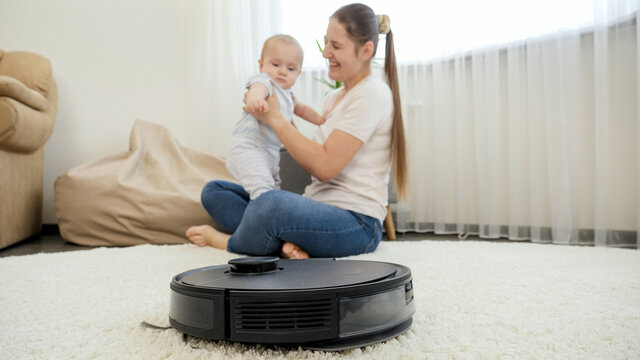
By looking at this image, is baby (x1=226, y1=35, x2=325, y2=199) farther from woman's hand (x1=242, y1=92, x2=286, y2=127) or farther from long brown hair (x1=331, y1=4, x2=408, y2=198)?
long brown hair (x1=331, y1=4, x2=408, y2=198)

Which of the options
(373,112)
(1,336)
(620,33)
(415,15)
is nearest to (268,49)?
(373,112)

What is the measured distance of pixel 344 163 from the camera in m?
1.37

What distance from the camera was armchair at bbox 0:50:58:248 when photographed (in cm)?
198

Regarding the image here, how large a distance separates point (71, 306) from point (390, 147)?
999mm

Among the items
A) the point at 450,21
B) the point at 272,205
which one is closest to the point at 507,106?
the point at 450,21

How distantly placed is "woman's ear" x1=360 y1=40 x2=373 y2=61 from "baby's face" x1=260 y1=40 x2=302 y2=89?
0.25m

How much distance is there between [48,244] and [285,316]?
6.66 feet

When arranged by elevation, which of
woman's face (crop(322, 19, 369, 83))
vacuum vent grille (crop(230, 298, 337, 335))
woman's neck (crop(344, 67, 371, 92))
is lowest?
vacuum vent grille (crop(230, 298, 337, 335))

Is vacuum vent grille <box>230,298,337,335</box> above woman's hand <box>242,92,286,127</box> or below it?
below

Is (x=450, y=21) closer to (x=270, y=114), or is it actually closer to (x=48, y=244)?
(x=270, y=114)

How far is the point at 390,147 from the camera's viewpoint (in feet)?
4.97

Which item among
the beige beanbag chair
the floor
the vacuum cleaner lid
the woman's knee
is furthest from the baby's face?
the floor

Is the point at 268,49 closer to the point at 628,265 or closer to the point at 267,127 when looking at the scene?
the point at 267,127

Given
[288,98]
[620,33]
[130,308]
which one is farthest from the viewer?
[620,33]
